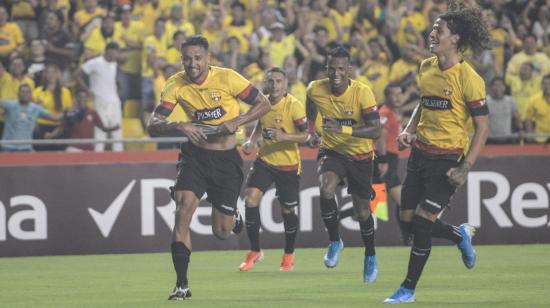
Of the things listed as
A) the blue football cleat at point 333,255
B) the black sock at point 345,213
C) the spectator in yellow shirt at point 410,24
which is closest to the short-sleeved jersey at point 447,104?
the blue football cleat at point 333,255

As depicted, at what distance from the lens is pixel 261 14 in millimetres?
22688

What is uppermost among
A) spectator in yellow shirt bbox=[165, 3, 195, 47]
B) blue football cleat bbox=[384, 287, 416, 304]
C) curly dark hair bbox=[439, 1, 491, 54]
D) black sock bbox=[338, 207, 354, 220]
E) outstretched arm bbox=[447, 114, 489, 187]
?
curly dark hair bbox=[439, 1, 491, 54]

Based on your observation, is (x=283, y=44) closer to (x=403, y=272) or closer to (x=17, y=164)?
(x=17, y=164)

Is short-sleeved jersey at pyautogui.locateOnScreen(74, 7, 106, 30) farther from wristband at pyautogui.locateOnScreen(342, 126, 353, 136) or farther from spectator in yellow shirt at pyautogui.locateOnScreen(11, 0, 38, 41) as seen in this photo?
wristband at pyautogui.locateOnScreen(342, 126, 353, 136)

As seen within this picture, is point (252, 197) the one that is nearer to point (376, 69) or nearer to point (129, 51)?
point (129, 51)

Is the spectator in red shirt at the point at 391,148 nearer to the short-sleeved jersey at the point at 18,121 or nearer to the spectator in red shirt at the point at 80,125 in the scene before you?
Answer: the spectator in red shirt at the point at 80,125

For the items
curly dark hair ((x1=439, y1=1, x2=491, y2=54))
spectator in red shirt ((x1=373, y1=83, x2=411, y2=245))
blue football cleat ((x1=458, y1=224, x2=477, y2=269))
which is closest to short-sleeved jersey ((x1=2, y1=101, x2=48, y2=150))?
spectator in red shirt ((x1=373, y1=83, x2=411, y2=245))

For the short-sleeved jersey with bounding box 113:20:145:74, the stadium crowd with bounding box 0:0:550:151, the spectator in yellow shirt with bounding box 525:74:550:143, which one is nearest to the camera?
the stadium crowd with bounding box 0:0:550:151

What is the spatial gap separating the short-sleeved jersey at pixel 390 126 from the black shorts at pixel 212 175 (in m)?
6.54

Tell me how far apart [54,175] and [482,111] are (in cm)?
889

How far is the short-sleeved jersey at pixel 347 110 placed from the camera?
1375cm

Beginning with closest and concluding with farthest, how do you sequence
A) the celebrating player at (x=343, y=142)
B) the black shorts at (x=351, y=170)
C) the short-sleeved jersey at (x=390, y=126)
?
1. the celebrating player at (x=343, y=142)
2. the black shorts at (x=351, y=170)
3. the short-sleeved jersey at (x=390, y=126)

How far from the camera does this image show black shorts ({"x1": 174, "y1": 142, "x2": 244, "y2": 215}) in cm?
1155

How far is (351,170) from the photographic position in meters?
14.0
